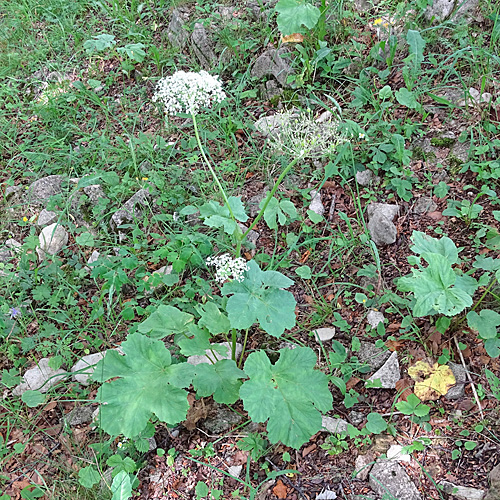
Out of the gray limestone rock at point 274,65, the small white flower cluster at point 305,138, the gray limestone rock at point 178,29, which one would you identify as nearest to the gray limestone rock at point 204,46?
the gray limestone rock at point 178,29

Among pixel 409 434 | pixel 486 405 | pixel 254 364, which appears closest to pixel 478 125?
pixel 486 405

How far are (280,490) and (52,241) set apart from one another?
2365 millimetres

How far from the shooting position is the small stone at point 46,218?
3.41 m

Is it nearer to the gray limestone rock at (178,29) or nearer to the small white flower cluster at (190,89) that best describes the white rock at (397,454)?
the small white flower cluster at (190,89)

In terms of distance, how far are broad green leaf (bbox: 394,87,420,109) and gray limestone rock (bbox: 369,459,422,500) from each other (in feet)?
7.58

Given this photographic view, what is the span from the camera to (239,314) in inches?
76.9

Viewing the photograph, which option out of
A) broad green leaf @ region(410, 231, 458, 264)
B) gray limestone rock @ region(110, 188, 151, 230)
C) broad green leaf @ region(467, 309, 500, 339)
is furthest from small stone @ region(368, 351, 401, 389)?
gray limestone rock @ region(110, 188, 151, 230)

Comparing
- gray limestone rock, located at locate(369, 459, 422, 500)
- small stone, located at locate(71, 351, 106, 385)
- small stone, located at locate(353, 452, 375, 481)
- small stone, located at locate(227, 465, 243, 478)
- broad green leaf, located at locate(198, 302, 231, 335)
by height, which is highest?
broad green leaf, located at locate(198, 302, 231, 335)

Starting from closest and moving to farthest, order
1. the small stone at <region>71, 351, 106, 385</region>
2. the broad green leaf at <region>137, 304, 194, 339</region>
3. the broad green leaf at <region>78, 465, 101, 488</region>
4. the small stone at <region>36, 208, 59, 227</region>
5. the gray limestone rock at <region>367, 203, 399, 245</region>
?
1. the broad green leaf at <region>78, 465, 101, 488</region>
2. the broad green leaf at <region>137, 304, 194, 339</region>
3. the small stone at <region>71, 351, 106, 385</region>
4. the gray limestone rock at <region>367, 203, 399, 245</region>
5. the small stone at <region>36, 208, 59, 227</region>

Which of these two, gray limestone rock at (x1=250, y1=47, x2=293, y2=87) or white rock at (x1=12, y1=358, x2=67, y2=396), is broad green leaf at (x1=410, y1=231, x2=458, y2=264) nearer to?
gray limestone rock at (x1=250, y1=47, x2=293, y2=87)

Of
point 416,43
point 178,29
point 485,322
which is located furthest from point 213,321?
point 178,29

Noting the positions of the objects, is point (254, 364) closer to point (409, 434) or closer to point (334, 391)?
point (334, 391)

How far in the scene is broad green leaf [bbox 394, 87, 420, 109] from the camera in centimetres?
308

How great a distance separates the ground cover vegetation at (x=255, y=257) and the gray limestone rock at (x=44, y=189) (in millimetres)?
27
